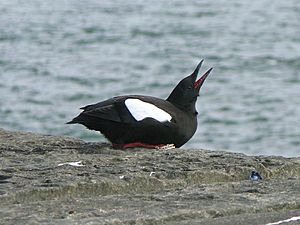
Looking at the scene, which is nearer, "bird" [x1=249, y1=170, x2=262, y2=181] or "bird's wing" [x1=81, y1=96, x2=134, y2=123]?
"bird" [x1=249, y1=170, x2=262, y2=181]

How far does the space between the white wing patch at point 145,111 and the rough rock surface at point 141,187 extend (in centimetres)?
28

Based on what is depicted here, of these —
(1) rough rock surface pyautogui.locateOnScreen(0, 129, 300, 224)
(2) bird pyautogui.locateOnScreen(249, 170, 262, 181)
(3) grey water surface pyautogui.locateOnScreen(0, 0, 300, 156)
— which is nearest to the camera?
(1) rough rock surface pyautogui.locateOnScreen(0, 129, 300, 224)

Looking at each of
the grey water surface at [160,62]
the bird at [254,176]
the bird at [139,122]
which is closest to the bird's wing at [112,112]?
the bird at [139,122]

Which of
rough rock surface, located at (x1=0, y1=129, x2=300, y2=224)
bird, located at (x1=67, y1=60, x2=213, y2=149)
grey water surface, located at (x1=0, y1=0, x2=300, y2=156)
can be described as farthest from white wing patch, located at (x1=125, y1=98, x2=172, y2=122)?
grey water surface, located at (x1=0, y1=0, x2=300, y2=156)

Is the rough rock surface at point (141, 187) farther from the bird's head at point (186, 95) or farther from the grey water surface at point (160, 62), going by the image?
the grey water surface at point (160, 62)

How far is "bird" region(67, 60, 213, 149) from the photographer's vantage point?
18.4 ft

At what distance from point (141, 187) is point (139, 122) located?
3.92ft

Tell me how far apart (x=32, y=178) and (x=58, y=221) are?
71 cm

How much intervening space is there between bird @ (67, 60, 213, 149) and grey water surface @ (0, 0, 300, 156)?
6755mm

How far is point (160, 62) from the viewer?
63.5ft

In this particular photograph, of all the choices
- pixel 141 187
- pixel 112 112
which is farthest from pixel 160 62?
pixel 141 187

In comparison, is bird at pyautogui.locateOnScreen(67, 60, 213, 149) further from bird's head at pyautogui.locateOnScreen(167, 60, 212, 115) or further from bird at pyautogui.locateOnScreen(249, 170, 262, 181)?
bird at pyautogui.locateOnScreen(249, 170, 262, 181)

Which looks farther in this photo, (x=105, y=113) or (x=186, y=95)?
(x=186, y=95)

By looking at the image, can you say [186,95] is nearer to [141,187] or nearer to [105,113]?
[105,113]
